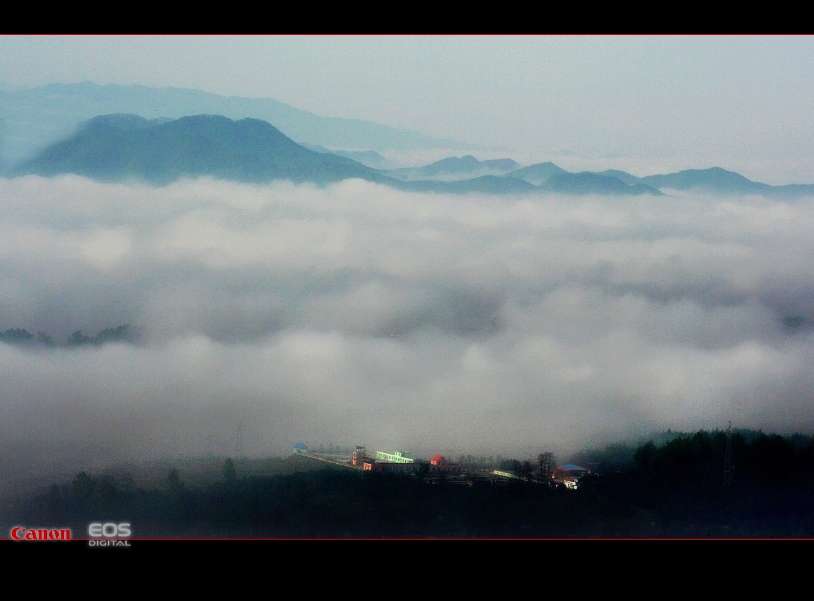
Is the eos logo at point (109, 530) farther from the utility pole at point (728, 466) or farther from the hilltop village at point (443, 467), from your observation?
the utility pole at point (728, 466)

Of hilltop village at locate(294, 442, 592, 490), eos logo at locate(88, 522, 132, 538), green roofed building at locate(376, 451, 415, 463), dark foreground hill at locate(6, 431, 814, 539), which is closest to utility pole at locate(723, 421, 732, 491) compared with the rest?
dark foreground hill at locate(6, 431, 814, 539)

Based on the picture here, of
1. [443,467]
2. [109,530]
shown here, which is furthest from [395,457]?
[109,530]

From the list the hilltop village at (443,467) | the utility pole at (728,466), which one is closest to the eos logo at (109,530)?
the hilltop village at (443,467)

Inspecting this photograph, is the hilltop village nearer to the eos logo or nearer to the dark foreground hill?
the dark foreground hill

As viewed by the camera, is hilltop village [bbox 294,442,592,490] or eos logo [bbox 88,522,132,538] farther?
hilltop village [bbox 294,442,592,490]
